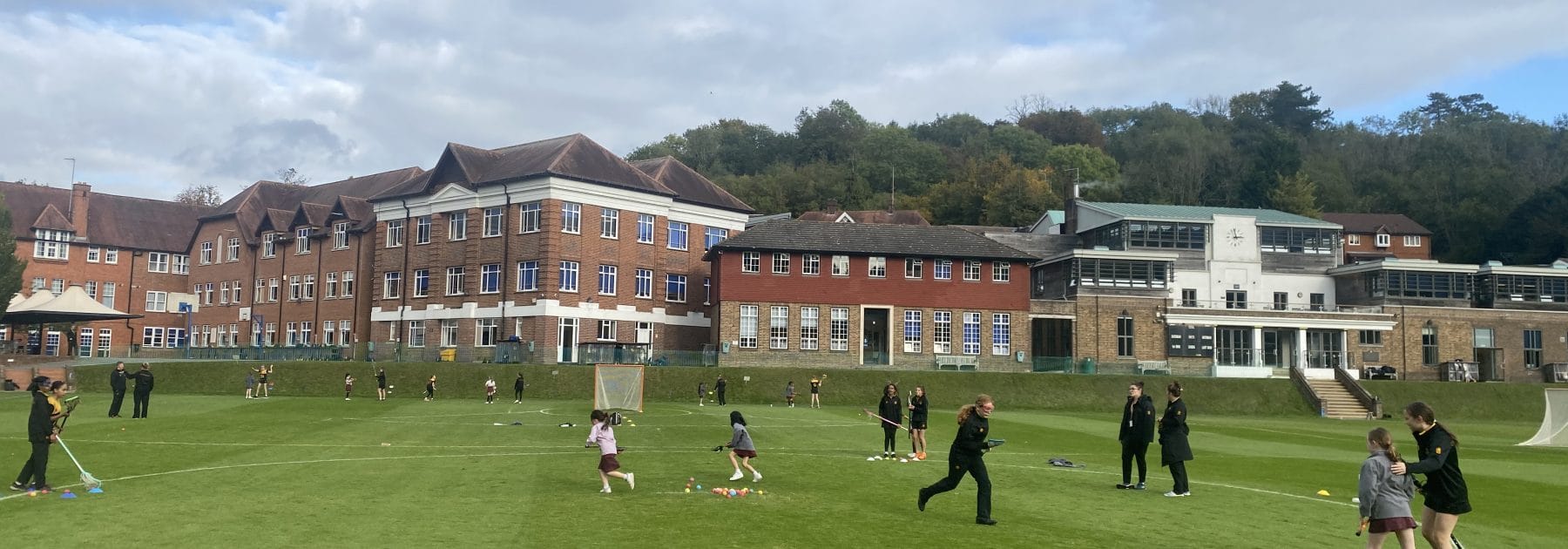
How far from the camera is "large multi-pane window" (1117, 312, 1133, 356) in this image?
69562 mm

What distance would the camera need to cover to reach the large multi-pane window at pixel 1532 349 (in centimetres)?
7300

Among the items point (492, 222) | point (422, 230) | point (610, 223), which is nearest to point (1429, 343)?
point (610, 223)

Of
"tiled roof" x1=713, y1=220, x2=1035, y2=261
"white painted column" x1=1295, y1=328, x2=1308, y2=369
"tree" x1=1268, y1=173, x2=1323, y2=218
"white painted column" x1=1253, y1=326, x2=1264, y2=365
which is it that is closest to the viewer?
"tiled roof" x1=713, y1=220, x2=1035, y2=261

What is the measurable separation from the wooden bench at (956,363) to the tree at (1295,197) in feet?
169

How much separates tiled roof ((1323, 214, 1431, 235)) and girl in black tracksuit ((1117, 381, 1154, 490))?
302ft

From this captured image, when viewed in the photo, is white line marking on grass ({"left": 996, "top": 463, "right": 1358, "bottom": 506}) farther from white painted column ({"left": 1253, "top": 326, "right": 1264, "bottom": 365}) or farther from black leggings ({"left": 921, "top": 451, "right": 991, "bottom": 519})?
white painted column ({"left": 1253, "top": 326, "right": 1264, "bottom": 365})

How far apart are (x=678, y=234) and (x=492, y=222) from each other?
38.6 feet

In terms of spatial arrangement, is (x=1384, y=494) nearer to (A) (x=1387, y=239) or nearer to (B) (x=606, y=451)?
(B) (x=606, y=451)

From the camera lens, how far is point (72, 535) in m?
14.3

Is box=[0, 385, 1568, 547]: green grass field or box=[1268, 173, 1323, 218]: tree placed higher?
box=[1268, 173, 1323, 218]: tree

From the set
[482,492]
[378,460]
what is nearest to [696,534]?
[482,492]

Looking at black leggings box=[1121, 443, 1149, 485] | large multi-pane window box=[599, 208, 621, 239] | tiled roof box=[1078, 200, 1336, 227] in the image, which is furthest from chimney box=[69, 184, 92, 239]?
black leggings box=[1121, 443, 1149, 485]

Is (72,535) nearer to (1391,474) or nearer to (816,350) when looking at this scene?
(1391,474)

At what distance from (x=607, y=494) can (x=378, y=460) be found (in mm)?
8110
